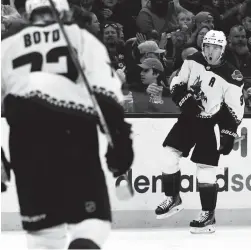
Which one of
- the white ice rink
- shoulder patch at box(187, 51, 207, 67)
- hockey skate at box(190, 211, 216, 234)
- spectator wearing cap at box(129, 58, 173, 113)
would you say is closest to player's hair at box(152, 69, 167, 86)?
spectator wearing cap at box(129, 58, 173, 113)

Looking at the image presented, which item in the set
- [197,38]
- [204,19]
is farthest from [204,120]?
[204,19]

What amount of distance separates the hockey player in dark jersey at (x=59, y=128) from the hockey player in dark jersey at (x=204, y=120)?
3505mm

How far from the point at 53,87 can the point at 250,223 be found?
399 cm

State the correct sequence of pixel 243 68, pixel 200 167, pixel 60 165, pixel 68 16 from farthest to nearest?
pixel 243 68
pixel 200 167
pixel 68 16
pixel 60 165

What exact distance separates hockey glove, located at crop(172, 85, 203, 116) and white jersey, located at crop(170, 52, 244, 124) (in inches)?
1.1

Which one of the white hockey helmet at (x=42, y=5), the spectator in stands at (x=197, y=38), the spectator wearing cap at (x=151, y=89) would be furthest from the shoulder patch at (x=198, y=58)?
the white hockey helmet at (x=42, y=5)

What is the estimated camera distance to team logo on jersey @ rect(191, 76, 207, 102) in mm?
6473

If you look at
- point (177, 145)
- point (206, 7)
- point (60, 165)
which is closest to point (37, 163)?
point (60, 165)

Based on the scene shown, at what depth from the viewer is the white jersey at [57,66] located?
115 inches

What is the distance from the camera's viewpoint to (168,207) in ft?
21.4

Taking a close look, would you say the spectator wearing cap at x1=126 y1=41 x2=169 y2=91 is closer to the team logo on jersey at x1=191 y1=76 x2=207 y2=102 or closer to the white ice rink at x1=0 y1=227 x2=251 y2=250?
the team logo on jersey at x1=191 y1=76 x2=207 y2=102

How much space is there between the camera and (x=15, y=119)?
294 centimetres

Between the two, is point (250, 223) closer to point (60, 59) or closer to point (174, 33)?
point (174, 33)

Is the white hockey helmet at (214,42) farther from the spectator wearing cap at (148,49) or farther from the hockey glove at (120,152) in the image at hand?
the hockey glove at (120,152)
